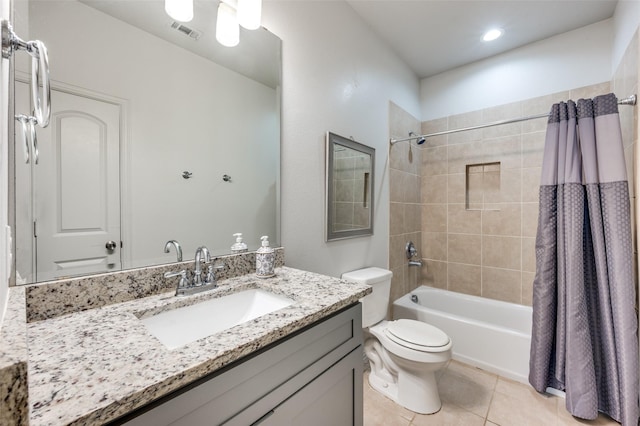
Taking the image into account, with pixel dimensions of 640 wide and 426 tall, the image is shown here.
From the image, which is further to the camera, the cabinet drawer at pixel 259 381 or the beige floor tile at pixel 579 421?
the beige floor tile at pixel 579 421

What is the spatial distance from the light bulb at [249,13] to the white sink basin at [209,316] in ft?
3.87

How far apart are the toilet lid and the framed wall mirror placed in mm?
665

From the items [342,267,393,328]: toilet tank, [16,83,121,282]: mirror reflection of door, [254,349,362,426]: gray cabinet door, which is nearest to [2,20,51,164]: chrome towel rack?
[16,83,121,282]: mirror reflection of door

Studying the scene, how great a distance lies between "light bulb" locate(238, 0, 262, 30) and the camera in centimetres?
122

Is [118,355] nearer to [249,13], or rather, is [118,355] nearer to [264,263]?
[264,263]

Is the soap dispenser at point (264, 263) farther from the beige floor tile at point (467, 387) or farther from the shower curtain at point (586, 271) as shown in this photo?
the shower curtain at point (586, 271)

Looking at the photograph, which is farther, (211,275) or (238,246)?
(238,246)

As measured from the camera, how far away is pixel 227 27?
126cm

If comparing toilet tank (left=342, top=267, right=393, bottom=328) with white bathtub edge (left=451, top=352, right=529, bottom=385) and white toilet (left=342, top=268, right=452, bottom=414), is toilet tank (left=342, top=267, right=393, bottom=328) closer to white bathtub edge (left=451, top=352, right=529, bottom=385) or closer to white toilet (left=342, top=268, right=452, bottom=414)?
white toilet (left=342, top=268, right=452, bottom=414)

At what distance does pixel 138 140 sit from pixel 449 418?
82.4 inches

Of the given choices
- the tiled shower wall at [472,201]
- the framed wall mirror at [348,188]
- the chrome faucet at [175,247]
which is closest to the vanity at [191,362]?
the chrome faucet at [175,247]

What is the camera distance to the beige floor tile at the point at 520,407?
157 centimetres

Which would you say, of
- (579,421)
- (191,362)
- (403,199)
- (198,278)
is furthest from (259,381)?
(403,199)

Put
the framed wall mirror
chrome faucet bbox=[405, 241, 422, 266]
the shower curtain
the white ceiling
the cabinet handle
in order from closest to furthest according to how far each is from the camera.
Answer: the cabinet handle → the shower curtain → the framed wall mirror → the white ceiling → chrome faucet bbox=[405, 241, 422, 266]
